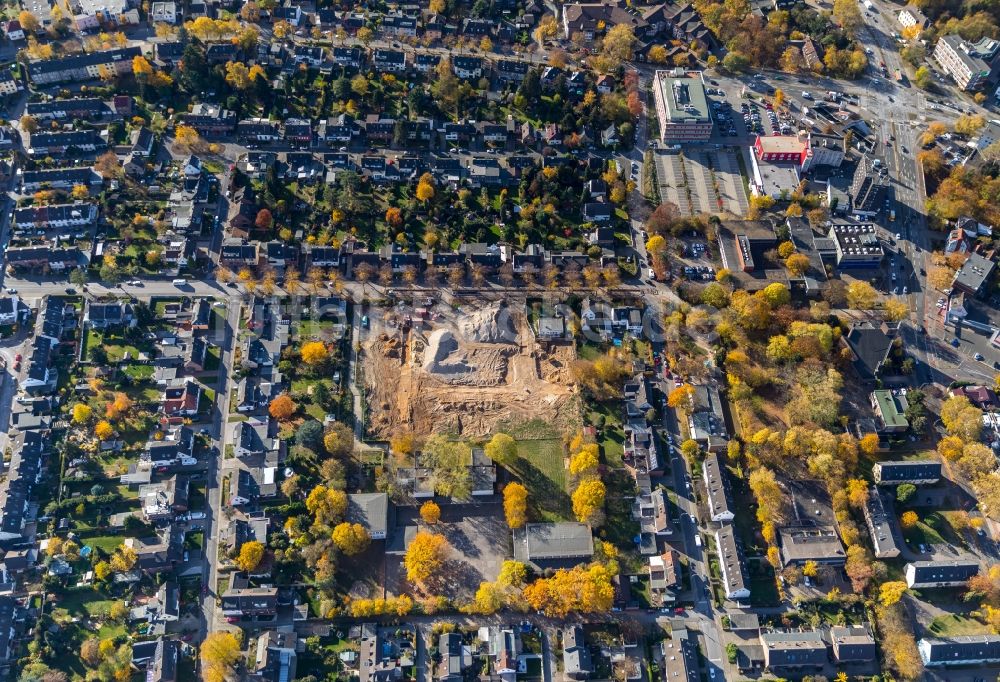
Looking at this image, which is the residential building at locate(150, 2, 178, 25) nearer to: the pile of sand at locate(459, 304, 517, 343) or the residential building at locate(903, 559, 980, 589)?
the pile of sand at locate(459, 304, 517, 343)

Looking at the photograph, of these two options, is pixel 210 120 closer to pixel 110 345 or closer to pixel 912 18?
pixel 110 345

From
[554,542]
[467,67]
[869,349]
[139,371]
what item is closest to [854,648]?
[554,542]

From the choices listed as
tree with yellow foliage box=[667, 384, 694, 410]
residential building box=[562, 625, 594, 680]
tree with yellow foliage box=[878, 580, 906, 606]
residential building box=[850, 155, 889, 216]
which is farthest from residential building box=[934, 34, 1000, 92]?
residential building box=[562, 625, 594, 680]

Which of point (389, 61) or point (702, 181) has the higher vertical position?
point (389, 61)

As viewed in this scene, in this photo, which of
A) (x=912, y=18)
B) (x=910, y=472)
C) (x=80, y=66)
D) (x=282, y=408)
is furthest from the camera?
(x=912, y=18)

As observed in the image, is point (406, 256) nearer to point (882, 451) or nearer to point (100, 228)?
point (100, 228)

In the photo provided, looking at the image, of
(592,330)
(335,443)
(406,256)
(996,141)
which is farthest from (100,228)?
(996,141)

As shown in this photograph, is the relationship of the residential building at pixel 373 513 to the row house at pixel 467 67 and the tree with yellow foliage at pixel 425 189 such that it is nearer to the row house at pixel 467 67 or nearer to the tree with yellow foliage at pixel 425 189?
the tree with yellow foliage at pixel 425 189
